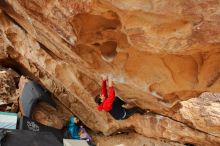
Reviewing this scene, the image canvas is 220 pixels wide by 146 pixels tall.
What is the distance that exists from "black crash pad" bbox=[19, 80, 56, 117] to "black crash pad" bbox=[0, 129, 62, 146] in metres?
1.62

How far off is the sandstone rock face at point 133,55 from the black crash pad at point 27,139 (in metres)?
1.28

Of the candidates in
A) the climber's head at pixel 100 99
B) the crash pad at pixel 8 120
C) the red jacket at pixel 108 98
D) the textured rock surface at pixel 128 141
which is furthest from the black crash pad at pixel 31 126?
the red jacket at pixel 108 98

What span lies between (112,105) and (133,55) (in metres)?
1.50

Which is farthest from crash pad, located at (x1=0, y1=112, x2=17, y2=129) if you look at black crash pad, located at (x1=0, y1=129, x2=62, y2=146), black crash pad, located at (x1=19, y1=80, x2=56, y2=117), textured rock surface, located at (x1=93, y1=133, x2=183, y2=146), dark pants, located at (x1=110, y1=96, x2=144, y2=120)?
dark pants, located at (x1=110, y1=96, x2=144, y2=120)

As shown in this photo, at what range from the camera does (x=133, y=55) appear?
19.7 ft

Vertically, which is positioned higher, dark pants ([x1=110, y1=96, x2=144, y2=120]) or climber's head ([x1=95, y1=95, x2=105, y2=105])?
climber's head ([x1=95, y1=95, x2=105, y2=105])

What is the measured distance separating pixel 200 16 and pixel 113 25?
5.33ft

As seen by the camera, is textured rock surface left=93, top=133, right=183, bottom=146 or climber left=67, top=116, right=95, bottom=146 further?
climber left=67, top=116, right=95, bottom=146

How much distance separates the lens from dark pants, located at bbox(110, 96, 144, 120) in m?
7.36

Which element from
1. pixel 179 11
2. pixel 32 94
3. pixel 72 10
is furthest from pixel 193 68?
pixel 32 94

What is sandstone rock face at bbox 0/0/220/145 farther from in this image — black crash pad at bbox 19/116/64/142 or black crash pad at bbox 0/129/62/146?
black crash pad at bbox 0/129/62/146

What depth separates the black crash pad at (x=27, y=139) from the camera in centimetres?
724

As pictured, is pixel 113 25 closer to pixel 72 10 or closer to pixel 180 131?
pixel 72 10

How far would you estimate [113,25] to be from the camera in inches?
218
